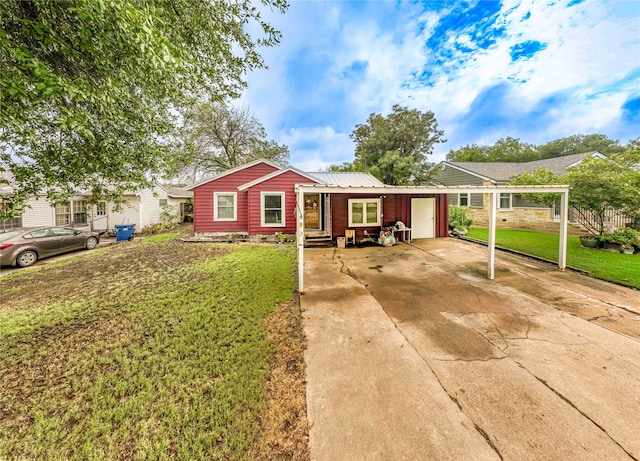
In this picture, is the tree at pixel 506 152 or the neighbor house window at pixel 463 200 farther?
the tree at pixel 506 152

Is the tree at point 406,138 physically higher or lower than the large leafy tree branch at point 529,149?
lower

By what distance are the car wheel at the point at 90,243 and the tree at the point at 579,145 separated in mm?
46868

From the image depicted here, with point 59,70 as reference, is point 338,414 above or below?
below

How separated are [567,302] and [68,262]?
1406 centimetres

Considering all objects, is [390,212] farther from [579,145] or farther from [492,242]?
[579,145]

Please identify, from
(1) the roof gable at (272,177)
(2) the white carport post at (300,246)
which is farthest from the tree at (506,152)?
(2) the white carport post at (300,246)

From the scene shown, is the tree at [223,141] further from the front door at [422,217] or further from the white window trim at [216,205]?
the front door at [422,217]

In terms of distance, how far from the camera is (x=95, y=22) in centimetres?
255

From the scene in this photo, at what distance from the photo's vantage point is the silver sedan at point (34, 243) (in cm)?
731

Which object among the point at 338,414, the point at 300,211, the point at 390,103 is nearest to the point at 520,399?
the point at 338,414

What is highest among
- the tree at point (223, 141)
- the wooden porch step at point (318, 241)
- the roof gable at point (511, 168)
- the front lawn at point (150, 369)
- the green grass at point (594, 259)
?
the tree at point (223, 141)

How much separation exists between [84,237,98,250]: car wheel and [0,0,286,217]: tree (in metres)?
7.62

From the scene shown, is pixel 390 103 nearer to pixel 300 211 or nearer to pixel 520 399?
pixel 300 211

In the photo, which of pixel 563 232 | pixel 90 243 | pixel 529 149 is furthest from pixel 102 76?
pixel 529 149
